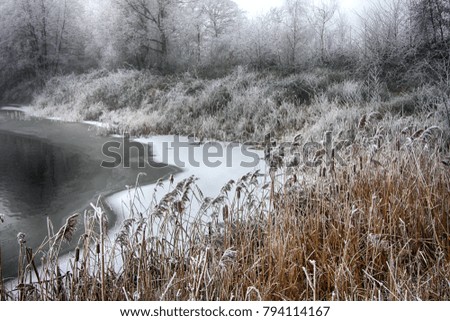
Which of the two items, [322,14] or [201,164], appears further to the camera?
[322,14]

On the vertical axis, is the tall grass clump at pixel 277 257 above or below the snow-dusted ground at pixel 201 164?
below

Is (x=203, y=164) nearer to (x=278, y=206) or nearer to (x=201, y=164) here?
(x=201, y=164)

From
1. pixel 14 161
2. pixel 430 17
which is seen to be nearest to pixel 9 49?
pixel 14 161

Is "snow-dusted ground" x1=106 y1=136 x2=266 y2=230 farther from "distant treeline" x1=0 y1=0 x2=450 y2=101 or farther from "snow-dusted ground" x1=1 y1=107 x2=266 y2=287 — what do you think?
"distant treeline" x1=0 y1=0 x2=450 y2=101

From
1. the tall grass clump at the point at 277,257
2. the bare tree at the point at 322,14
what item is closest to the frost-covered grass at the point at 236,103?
the bare tree at the point at 322,14

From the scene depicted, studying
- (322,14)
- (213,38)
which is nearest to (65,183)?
(322,14)

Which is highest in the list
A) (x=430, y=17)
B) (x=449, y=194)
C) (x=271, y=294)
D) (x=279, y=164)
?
(x=430, y=17)

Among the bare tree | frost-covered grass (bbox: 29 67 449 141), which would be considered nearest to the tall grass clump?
frost-covered grass (bbox: 29 67 449 141)

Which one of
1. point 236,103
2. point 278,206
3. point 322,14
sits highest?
point 322,14

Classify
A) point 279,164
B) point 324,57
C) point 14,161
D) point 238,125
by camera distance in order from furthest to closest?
point 324,57 < point 238,125 < point 14,161 < point 279,164

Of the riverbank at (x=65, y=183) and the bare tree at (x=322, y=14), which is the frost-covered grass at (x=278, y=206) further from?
the bare tree at (x=322, y=14)
